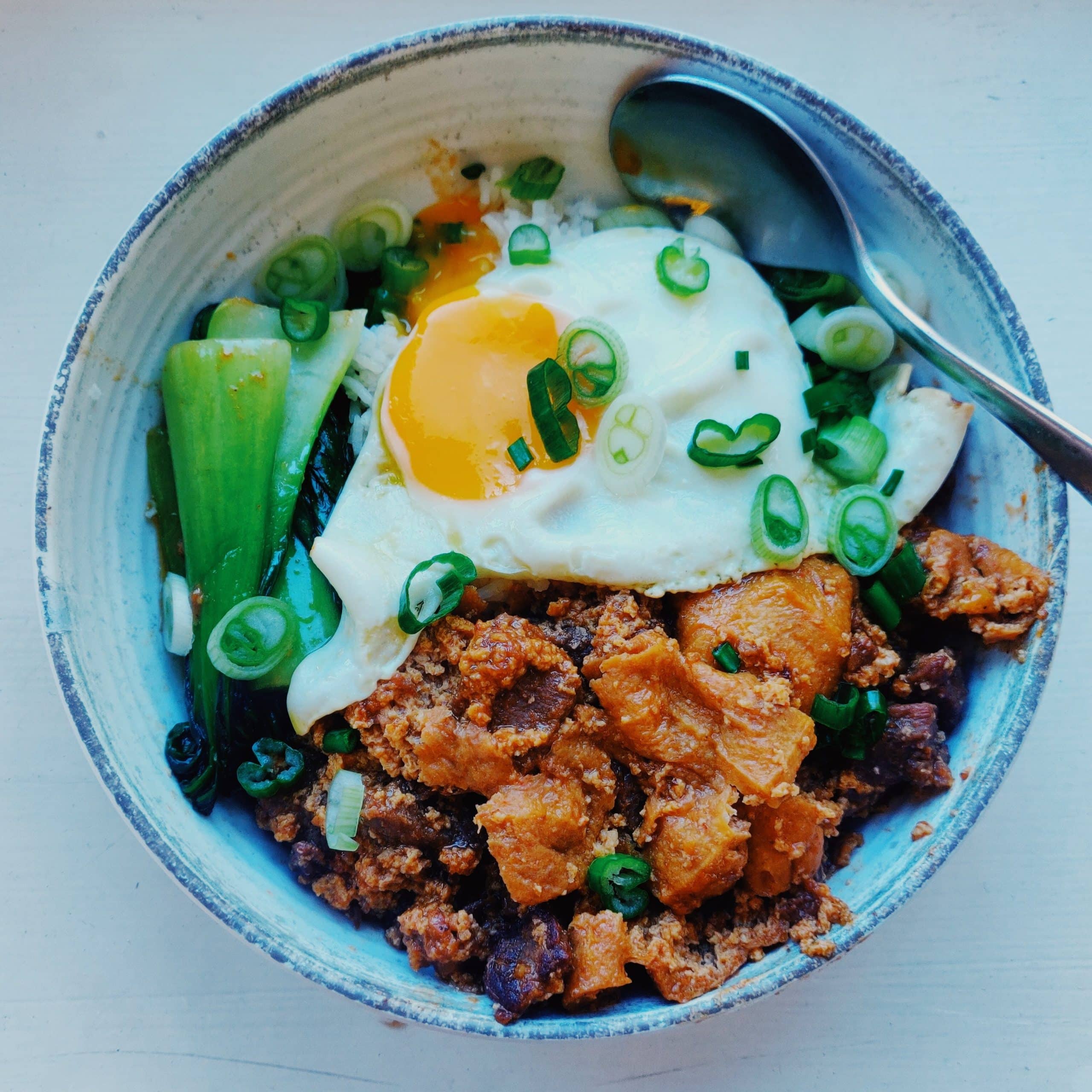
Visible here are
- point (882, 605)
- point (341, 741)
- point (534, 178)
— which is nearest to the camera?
point (341, 741)

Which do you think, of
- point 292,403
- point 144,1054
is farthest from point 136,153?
point 144,1054

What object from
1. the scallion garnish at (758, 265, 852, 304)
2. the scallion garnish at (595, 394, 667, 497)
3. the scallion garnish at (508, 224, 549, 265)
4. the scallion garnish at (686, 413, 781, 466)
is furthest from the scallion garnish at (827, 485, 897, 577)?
the scallion garnish at (508, 224, 549, 265)

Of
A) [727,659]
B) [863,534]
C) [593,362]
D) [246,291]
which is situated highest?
[246,291]

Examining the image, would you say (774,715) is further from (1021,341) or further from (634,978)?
(1021,341)

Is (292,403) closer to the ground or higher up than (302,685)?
higher up

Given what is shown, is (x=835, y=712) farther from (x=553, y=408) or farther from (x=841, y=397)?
(x=553, y=408)

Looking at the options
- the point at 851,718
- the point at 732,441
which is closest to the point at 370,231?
the point at 732,441

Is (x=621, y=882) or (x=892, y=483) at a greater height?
(x=892, y=483)
